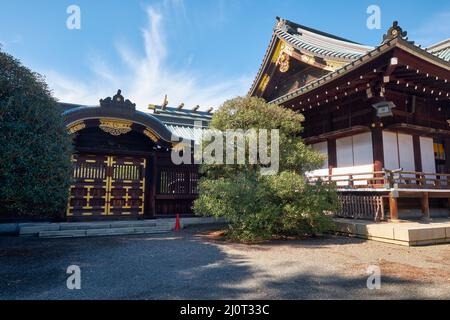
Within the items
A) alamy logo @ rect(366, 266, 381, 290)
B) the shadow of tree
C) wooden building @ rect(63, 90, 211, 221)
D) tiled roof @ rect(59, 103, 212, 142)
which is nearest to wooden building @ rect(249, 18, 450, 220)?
alamy logo @ rect(366, 266, 381, 290)

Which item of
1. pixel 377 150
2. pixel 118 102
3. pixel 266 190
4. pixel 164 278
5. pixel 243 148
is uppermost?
pixel 118 102

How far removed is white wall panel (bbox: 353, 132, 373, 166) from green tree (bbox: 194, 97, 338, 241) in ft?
11.9

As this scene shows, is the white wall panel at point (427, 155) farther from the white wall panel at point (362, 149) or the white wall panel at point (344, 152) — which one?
the white wall panel at point (344, 152)

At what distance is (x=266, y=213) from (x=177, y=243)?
263 cm

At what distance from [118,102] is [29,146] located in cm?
555

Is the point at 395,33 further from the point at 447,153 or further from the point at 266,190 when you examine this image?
the point at 447,153

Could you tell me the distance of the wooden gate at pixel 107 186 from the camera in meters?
11.2

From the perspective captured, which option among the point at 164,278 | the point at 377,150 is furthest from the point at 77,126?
the point at 377,150

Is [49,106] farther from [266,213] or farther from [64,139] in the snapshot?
[266,213]

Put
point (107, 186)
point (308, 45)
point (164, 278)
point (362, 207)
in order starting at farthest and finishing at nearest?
point (308, 45)
point (107, 186)
point (362, 207)
point (164, 278)

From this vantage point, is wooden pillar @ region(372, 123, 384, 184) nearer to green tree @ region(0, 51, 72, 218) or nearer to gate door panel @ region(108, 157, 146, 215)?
gate door panel @ region(108, 157, 146, 215)

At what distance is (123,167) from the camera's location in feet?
39.8

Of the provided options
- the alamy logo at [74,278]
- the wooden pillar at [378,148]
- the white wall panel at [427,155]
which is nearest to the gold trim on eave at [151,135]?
the alamy logo at [74,278]

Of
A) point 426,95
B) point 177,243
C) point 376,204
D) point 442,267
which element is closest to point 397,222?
point 376,204
